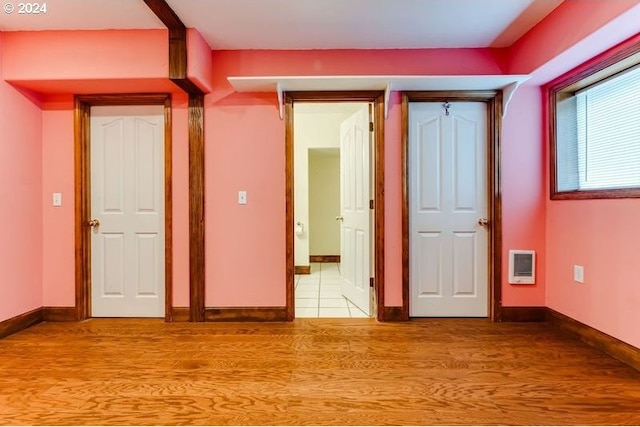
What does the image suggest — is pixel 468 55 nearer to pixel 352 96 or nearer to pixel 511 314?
pixel 352 96

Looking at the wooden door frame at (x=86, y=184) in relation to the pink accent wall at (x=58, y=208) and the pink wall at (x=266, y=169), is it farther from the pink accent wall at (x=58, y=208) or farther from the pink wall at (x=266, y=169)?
the pink wall at (x=266, y=169)

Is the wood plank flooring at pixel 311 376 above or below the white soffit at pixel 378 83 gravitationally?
below

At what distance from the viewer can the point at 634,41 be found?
6.26 ft

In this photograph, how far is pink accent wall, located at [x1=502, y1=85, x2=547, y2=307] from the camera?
2.73 m

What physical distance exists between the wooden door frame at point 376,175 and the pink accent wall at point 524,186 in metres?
1.04

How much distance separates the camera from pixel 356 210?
3152mm

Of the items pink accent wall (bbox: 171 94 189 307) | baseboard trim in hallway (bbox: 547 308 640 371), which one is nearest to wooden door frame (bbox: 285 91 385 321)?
pink accent wall (bbox: 171 94 189 307)

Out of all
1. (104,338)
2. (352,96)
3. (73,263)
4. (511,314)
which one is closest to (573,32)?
(352,96)

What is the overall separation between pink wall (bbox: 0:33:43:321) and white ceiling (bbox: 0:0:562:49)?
626 millimetres

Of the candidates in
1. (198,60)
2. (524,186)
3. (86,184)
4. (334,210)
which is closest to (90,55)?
(198,60)

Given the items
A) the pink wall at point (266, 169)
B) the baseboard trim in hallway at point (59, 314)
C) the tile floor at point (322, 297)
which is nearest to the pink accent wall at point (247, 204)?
the pink wall at point (266, 169)

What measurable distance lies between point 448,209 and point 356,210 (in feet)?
2.73

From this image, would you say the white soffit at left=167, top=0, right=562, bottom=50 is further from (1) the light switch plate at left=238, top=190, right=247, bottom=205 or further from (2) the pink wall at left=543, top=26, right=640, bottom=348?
(1) the light switch plate at left=238, top=190, right=247, bottom=205

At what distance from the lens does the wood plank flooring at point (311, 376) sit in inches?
60.9
